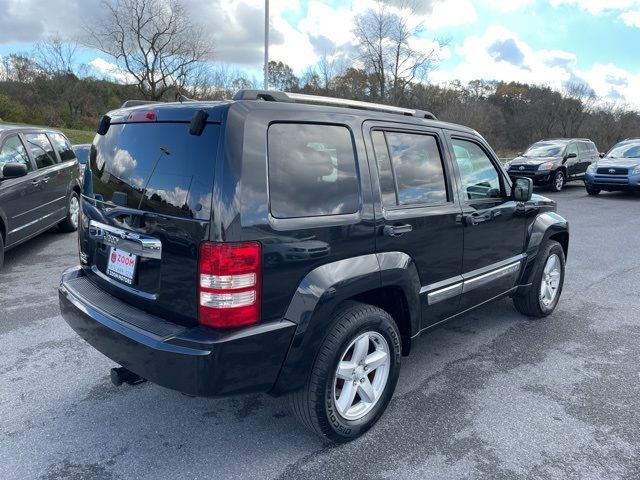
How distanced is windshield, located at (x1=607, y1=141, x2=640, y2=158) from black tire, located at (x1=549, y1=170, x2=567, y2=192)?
1441 mm

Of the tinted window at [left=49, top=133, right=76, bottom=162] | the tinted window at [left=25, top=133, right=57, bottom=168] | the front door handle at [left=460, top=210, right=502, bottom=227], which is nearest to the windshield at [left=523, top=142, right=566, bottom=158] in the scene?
the tinted window at [left=49, top=133, right=76, bottom=162]

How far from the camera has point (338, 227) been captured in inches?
103

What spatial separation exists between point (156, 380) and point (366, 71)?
31260 millimetres

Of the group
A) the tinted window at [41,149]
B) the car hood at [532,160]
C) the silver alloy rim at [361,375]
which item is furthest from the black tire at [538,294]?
the car hood at [532,160]

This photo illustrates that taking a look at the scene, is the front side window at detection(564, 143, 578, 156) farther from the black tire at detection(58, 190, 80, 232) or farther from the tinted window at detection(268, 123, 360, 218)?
the tinted window at detection(268, 123, 360, 218)

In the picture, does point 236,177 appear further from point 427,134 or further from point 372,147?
point 427,134

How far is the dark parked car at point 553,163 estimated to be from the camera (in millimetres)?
15734

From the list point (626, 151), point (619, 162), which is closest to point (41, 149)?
point (619, 162)

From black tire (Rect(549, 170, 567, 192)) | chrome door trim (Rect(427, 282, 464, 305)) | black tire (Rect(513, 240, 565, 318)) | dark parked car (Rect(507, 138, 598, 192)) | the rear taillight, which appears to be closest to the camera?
the rear taillight

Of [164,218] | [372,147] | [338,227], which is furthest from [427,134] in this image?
[164,218]

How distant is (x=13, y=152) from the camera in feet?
20.9

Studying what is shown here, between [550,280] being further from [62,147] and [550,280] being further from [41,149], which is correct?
[62,147]

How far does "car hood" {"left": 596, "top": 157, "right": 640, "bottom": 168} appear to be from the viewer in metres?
14.5

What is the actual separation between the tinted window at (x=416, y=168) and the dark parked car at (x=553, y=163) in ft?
42.7
